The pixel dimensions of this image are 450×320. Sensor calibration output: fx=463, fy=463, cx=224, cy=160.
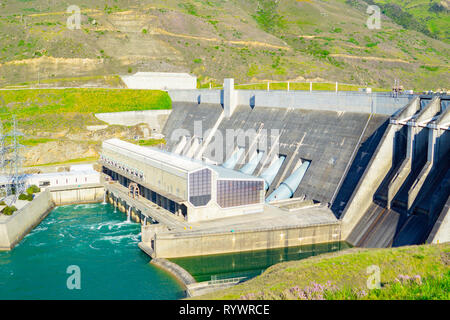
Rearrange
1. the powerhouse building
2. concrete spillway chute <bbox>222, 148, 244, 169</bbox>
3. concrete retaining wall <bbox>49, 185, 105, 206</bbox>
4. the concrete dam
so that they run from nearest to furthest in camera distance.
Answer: the concrete dam < the powerhouse building < concrete retaining wall <bbox>49, 185, 105, 206</bbox> < concrete spillway chute <bbox>222, 148, 244, 169</bbox>

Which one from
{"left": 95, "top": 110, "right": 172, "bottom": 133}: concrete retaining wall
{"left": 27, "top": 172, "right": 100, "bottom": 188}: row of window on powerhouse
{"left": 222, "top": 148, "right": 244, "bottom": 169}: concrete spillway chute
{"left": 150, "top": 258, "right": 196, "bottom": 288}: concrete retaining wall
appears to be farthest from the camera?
{"left": 95, "top": 110, "right": 172, "bottom": 133}: concrete retaining wall

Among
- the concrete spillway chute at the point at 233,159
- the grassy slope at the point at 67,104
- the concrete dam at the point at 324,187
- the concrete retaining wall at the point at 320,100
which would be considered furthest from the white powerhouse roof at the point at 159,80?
the concrete dam at the point at 324,187

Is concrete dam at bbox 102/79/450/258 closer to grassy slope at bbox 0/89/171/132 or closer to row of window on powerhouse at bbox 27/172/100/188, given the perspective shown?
row of window on powerhouse at bbox 27/172/100/188

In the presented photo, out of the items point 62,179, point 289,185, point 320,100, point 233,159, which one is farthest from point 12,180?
point 320,100

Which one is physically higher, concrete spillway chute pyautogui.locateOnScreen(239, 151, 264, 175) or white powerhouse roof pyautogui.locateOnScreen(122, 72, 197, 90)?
white powerhouse roof pyautogui.locateOnScreen(122, 72, 197, 90)

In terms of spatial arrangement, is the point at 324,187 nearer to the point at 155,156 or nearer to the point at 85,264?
the point at 155,156

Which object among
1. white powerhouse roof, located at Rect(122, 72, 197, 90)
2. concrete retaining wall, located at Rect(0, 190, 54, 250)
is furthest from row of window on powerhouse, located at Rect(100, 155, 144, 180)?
white powerhouse roof, located at Rect(122, 72, 197, 90)

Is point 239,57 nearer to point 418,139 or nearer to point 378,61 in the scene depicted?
point 378,61

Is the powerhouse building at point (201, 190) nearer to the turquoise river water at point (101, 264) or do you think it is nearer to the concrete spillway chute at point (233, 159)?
the turquoise river water at point (101, 264)
